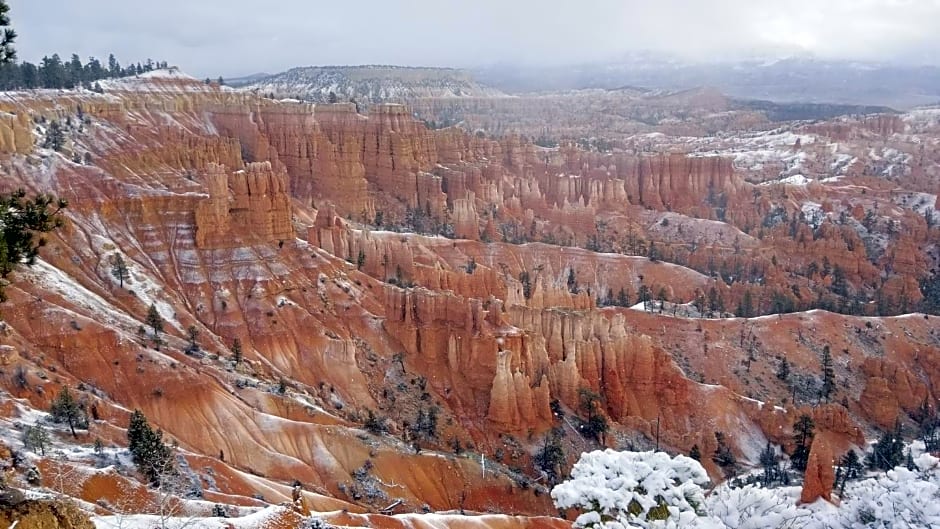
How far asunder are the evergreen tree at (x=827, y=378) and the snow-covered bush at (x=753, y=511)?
150ft

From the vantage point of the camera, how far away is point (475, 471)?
41.1 meters

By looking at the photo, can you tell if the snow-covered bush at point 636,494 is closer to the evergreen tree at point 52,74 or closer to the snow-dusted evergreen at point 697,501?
the snow-dusted evergreen at point 697,501

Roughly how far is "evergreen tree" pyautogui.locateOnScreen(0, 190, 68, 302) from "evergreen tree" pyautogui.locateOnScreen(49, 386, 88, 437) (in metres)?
16.5

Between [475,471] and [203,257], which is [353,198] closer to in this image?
[203,257]

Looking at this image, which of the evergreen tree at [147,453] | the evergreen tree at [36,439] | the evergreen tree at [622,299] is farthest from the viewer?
the evergreen tree at [622,299]

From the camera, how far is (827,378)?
59531mm

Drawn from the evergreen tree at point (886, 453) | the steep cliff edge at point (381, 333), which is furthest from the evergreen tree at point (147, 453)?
the evergreen tree at point (886, 453)

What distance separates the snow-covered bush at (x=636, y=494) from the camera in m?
15.8

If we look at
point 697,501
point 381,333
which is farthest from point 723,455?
point 697,501

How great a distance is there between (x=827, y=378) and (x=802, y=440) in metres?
13.3

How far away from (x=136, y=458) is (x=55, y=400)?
841cm

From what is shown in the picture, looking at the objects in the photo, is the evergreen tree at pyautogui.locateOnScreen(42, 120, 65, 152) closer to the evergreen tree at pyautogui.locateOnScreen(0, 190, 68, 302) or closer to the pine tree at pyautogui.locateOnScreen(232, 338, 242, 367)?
the pine tree at pyautogui.locateOnScreen(232, 338, 242, 367)

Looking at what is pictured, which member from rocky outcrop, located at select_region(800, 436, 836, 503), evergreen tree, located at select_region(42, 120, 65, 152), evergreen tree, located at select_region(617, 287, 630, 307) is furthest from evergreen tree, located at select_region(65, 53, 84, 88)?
rocky outcrop, located at select_region(800, 436, 836, 503)

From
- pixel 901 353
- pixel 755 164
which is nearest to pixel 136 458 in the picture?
pixel 901 353
